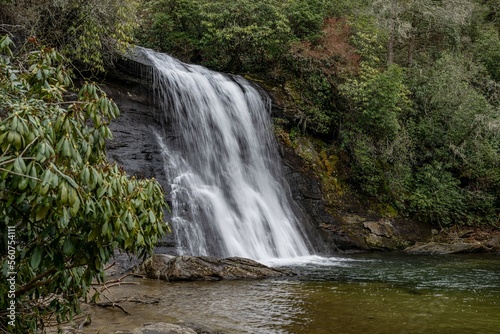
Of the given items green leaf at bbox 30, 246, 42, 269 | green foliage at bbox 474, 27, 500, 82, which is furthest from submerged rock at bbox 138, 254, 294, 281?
green foliage at bbox 474, 27, 500, 82

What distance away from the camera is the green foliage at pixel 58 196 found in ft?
A: 9.28

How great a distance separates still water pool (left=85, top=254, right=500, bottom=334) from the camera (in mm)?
6395

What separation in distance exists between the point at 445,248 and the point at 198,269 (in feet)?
33.4

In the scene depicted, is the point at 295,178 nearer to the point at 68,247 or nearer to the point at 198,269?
the point at 198,269

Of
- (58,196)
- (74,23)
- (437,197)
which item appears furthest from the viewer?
(437,197)

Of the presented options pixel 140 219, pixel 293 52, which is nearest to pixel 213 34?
pixel 293 52

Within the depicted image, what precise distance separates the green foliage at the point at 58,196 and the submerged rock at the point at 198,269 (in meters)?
5.26

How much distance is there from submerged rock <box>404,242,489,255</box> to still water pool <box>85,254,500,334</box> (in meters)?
4.24

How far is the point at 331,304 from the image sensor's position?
7.72 metres

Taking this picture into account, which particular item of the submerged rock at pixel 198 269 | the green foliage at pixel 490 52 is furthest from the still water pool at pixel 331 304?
the green foliage at pixel 490 52

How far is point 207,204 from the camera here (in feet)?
43.0

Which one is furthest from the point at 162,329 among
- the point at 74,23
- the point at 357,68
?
the point at 357,68

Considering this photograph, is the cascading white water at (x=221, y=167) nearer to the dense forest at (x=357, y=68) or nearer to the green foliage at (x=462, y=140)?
the dense forest at (x=357, y=68)

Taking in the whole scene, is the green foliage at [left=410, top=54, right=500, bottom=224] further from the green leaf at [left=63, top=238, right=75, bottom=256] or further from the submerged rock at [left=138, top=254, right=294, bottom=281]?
the green leaf at [left=63, top=238, right=75, bottom=256]
